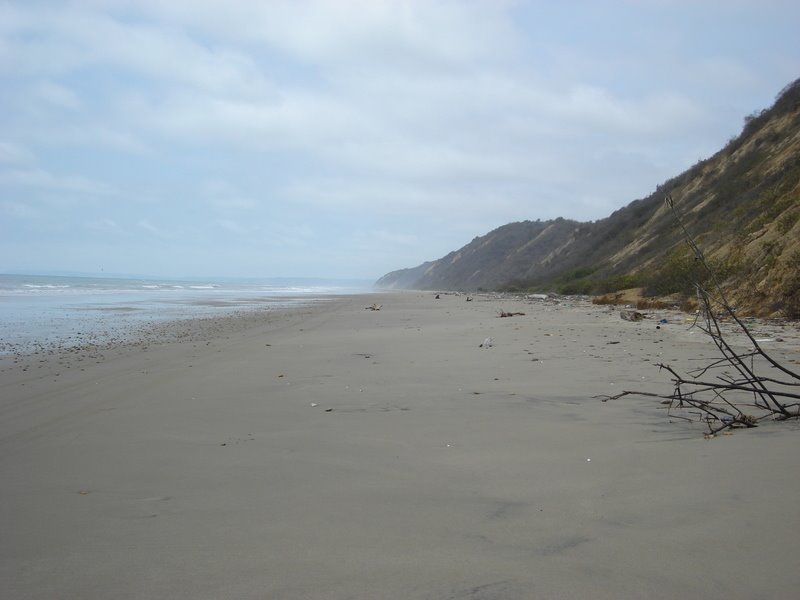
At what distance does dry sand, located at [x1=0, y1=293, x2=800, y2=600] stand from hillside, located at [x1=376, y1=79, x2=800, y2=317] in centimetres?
648

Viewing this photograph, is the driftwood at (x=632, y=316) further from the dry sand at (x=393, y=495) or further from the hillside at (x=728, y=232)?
the dry sand at (x=393, y=495)

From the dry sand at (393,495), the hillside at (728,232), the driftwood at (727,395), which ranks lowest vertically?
the dry sand at (393,495)

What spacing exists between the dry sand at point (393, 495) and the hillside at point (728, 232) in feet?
21.2

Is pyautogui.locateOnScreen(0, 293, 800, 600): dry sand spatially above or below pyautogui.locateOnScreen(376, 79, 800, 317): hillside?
below

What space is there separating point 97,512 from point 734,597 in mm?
2637

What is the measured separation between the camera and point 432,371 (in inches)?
255

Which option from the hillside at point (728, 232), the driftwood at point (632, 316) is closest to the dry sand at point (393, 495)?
the hillside at point (728, 232)

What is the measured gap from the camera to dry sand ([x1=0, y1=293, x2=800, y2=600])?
6.20ft

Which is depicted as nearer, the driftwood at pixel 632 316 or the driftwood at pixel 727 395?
the driftwood at pixel 727 395

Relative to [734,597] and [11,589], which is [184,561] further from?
[734,597]

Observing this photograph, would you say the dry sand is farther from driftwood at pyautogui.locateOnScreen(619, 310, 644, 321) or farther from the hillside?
driftwood at pyautogui.locateOnScreen(619, 310, 644, 321)

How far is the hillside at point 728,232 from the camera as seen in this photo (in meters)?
11.7

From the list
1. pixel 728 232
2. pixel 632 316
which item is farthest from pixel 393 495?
pixel 728 232

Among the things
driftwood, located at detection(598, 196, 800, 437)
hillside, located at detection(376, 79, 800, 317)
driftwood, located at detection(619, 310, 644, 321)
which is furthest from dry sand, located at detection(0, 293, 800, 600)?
driftwood, located at detection(619, 310, 644, 321)
